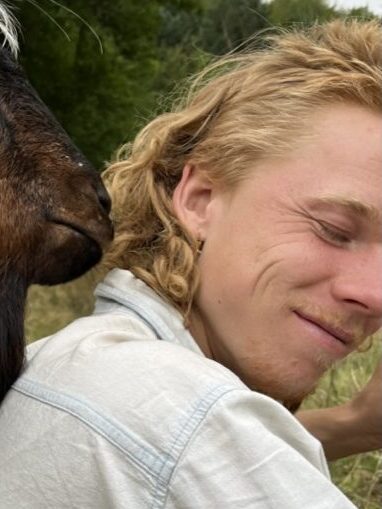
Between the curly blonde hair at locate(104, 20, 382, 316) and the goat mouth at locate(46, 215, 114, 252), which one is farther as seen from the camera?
the goat mouth at locate(46, 215, 114, 252)

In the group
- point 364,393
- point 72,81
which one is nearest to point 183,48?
point 72,81

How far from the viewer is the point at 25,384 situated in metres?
1.54

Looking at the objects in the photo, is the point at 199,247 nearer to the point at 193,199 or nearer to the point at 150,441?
the point at 193,199

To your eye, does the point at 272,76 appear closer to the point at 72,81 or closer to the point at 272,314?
the point at 272,314

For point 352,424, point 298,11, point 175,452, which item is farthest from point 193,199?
point 298,11

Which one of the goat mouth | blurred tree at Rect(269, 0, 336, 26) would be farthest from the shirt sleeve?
blurred tree at Rect(269, 0, 336, 26)

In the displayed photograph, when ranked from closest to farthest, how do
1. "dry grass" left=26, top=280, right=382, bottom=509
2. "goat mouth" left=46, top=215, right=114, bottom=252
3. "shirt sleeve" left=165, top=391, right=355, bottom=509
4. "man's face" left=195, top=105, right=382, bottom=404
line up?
"shirt sleeve" left=165, top=391, right=355, bottom=509 < "man's face" left=195, top=105, right=382, bottom=404 < "goat mouth" left=46, top=215, right=114, bottom=252 < "dry grass" left=26, top=280, right=382, bottom=509

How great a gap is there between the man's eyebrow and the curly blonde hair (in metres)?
0.13

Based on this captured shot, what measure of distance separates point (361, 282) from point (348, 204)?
5.9 inches

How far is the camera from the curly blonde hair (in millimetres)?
1799

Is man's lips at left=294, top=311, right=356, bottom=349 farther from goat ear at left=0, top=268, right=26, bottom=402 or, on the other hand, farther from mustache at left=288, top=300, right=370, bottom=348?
goat ear at left=0, top=268, right=26, bottom=402

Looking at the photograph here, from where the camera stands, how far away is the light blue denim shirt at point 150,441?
1.31 m

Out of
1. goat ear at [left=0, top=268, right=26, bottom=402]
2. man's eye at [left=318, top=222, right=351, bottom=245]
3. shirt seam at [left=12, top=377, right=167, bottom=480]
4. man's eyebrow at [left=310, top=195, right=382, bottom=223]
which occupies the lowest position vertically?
goat ear at [left=0, top=268, right=26, bottom=402]

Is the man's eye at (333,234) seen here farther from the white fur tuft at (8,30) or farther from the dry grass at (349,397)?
the white fur tuft at (8,30)
